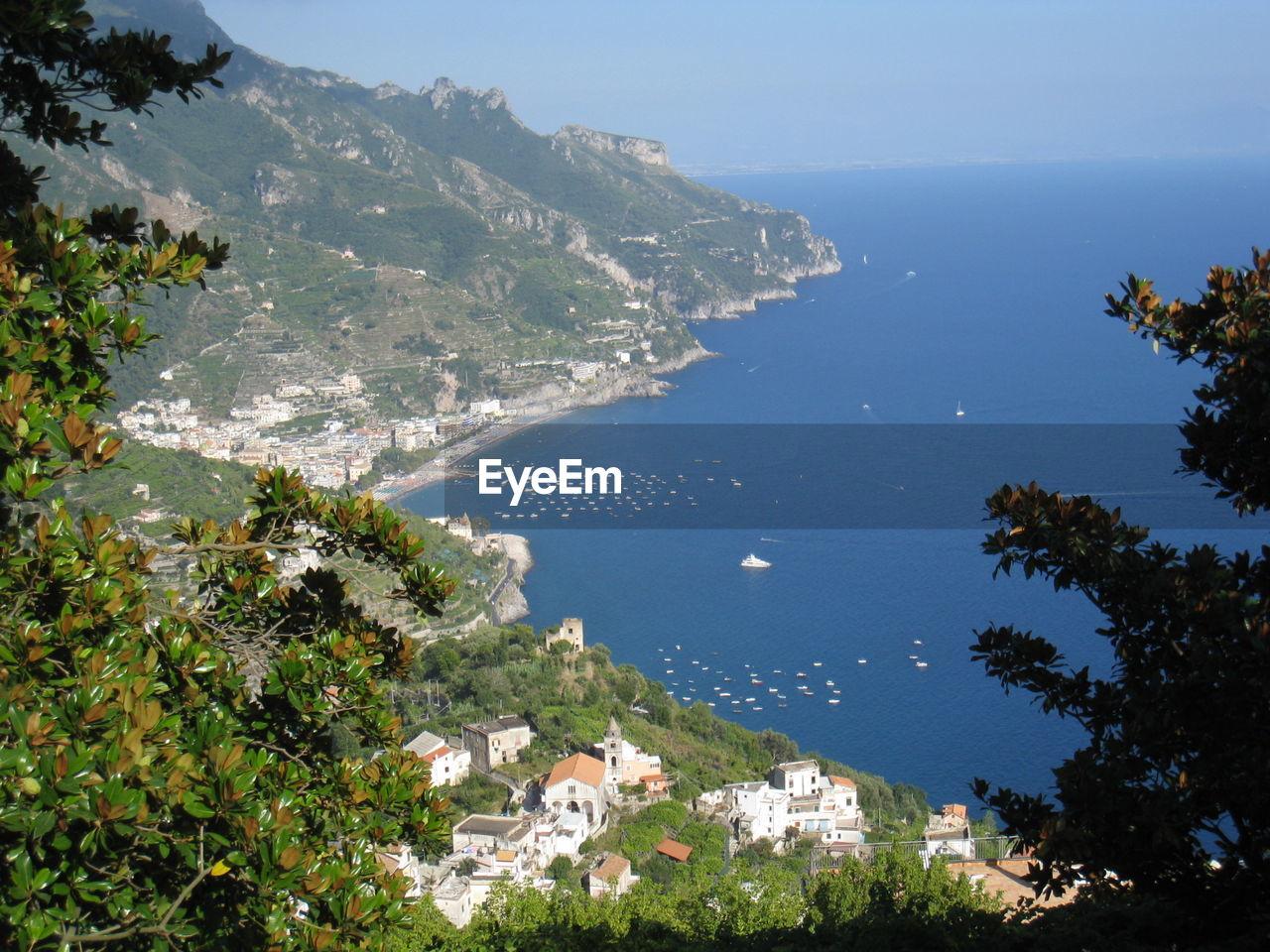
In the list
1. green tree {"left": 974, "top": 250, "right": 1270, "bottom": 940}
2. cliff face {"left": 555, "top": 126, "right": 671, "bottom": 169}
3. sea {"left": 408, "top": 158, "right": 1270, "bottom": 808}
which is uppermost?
cliff face {"left": 555, "top": 126, "right": 671, "bottom": 169}

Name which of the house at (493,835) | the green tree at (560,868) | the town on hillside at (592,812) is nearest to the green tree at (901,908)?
the town on hillside at (592,812)

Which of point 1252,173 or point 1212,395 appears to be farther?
point 1252,173

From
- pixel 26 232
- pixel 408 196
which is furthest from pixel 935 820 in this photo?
pixel 408 196

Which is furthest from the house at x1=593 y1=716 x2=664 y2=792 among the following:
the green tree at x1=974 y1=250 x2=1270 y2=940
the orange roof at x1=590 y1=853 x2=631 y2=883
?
the green tree at x1=974 y1=250 x2=1270 y2=940

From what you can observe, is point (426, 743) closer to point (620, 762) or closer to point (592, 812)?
point (620, 762)

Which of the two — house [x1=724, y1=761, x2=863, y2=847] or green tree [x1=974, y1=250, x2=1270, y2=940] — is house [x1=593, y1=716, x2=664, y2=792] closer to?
house [x1=724, y1=761, x2=863, y2=847]

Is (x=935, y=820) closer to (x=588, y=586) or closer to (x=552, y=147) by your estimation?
(x=588, y=586)

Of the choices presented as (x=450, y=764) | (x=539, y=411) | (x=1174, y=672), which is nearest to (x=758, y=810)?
(x=450, y=764)
